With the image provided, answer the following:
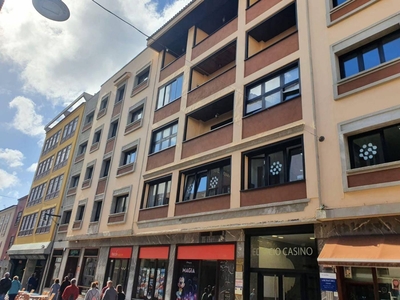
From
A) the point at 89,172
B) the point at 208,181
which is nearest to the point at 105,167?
the point at 89,172

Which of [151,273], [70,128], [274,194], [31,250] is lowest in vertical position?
[151,273]

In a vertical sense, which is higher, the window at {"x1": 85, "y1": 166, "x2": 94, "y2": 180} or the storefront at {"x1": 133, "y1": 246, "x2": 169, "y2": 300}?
the window at {"x1": 85, "y1": 166, "x2": 94, "y2": 180}

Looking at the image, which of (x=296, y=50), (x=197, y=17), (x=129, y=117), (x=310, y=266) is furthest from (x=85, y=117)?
(x=310, y=266)

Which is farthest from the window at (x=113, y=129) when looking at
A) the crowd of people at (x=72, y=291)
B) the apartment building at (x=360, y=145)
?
the apartment building at (x=360, y=145)

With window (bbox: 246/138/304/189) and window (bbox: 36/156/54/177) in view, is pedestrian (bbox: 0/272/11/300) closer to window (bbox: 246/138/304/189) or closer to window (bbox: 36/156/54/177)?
window (bbox: 246/138/304/189)

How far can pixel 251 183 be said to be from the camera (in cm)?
1138

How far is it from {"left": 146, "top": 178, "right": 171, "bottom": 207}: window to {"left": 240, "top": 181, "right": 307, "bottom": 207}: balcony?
17.0 ft

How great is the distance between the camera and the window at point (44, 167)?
106ft

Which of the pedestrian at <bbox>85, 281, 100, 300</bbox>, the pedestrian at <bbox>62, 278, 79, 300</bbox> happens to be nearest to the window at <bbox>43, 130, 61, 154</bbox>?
the pedestrian at <bbox>62, 278, 79, 300</bbox>

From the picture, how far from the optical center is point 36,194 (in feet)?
107

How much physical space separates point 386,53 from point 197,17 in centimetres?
1124

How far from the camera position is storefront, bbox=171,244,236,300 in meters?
11.1

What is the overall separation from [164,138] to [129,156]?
13.0 feet

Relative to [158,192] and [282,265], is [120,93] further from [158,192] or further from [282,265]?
[282,265]
